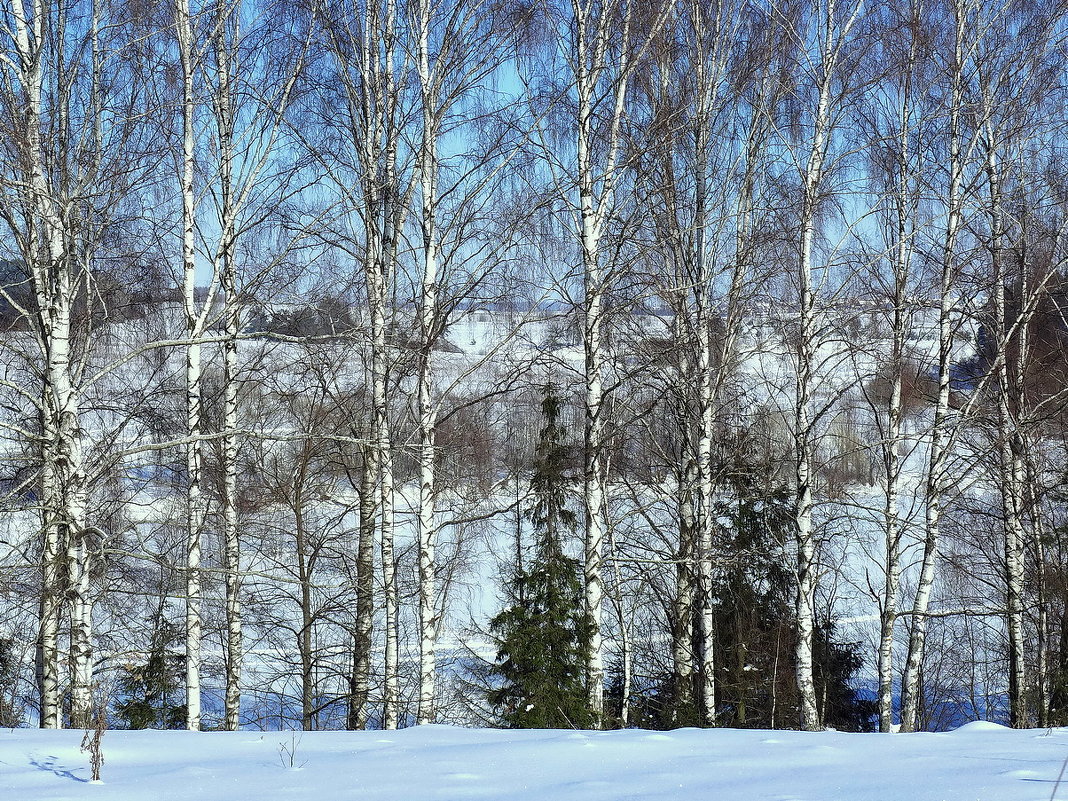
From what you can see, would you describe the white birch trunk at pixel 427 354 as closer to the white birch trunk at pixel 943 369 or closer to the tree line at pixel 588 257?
the tree line at pixel 588 257

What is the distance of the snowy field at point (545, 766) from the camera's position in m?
3.66

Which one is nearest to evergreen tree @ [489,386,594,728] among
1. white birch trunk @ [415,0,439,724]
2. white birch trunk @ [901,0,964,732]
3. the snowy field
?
white birch trunk @ [415,0,439,724]

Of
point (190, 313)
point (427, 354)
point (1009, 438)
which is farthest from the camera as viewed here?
point (1009, 438)

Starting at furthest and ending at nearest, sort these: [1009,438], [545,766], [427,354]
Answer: [1009,438], [427,354], [545,766]

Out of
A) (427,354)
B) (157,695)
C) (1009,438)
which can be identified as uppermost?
(427,354)

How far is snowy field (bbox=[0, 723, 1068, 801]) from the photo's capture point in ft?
12.0

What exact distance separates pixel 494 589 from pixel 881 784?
74.8ft

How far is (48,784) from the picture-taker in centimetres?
388

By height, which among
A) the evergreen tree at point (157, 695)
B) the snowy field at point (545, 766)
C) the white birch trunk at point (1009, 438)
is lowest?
the evergreen tree at point (157, 695)

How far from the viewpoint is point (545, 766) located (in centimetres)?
425

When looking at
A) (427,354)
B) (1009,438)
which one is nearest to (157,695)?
(427,354)

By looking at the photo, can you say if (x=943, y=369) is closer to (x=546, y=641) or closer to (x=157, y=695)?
(x=546, y=641)

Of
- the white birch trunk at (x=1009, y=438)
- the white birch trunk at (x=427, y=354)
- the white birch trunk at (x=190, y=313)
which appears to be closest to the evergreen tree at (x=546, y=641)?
the white birch trunk at (x=427, y=354)

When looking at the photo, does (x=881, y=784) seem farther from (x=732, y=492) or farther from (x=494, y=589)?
(x=494, y=589)
